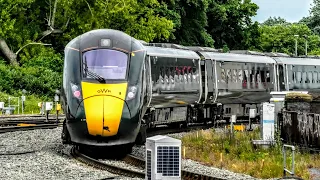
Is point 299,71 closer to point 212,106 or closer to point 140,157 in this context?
point 212,106

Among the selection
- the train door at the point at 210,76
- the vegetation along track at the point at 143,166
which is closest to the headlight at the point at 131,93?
the vegetation along track at the point at 143,166

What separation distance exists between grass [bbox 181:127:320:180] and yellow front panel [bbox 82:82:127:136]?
7.88 feet

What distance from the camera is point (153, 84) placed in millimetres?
23031

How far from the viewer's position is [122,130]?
680 inches

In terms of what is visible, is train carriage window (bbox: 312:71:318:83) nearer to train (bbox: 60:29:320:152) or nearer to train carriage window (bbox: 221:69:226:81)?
train (bbox: 60:29:320:152)

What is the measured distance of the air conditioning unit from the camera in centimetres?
1047

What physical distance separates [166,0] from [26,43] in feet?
47.0

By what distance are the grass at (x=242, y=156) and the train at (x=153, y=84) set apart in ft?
5.45

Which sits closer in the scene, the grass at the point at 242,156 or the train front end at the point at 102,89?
the grass at the point at 242,156

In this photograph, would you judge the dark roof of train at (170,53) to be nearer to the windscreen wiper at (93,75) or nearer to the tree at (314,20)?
the windscreen wiper at (93,75)

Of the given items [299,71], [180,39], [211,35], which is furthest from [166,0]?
[299,71]

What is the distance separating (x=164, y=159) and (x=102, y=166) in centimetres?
567

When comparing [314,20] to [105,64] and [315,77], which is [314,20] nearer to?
[315,77]

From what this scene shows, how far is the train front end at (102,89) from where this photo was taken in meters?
17.0
